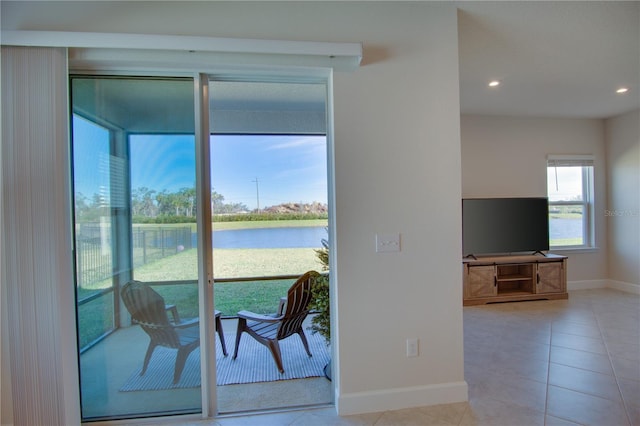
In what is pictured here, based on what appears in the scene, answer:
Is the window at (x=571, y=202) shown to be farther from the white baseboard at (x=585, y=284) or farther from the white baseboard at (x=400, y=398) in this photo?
the white baseboard at (x=400, y=398)

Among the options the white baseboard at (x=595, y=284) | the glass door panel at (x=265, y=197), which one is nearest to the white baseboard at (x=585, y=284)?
the white baseboard at (x=595, y=284)

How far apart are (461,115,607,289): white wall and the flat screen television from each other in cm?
32

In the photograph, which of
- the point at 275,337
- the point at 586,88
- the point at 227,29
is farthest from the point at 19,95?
the point at 586,88

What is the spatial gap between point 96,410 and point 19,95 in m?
1.98

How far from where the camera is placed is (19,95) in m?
1.70

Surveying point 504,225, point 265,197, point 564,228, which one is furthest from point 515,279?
point 265,197

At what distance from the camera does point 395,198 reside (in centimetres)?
197

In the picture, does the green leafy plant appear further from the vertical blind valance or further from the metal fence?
the vertical blind valance

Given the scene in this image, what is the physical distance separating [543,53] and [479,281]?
9.05ft

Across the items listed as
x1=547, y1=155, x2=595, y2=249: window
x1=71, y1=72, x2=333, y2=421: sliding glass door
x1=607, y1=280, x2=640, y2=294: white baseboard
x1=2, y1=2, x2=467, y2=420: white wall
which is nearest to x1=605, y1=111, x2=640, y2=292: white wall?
x1=607, y1=280, x2=640, y2=294: white baseboard

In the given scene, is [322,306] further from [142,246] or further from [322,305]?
[142,246]

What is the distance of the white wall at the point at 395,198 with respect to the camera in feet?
6.33

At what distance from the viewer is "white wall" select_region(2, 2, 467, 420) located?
1931 millimetres

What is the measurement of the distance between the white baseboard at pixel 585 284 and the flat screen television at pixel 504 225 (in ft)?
3.32
